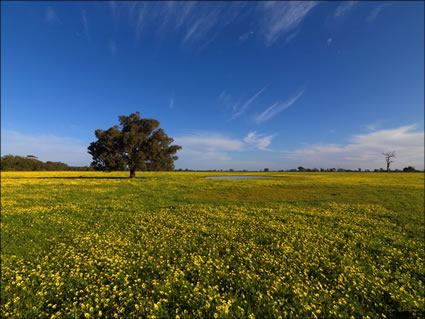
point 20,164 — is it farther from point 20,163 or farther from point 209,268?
point 209,268

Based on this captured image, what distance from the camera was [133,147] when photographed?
52.1m

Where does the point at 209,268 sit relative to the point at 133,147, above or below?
below

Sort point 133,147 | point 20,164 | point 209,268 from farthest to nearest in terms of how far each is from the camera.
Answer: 1. point 20,164
2. point 133,147
3. point 209,268

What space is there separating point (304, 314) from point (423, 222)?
17429 millimetres

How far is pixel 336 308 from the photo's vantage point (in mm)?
5629

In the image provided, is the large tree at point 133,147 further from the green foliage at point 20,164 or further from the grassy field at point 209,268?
the green foliage at point 20,164

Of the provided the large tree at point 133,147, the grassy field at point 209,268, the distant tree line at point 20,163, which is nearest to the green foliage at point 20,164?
the distant tree line at point 20,163

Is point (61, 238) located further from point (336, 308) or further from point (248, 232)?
point (336, 308)

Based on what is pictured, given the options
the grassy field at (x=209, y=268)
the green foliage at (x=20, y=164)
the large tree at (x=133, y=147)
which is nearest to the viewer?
the grassy field at (x=209, y=268)

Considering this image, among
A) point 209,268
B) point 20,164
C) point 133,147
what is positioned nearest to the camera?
point 209,268

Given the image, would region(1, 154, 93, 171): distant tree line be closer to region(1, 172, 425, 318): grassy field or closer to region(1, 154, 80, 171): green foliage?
region(1, 154, 80, 171): green foliage

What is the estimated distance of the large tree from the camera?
49.6 meters

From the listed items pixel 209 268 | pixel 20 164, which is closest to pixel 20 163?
pixel 20 164

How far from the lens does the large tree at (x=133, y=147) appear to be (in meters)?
49.6
